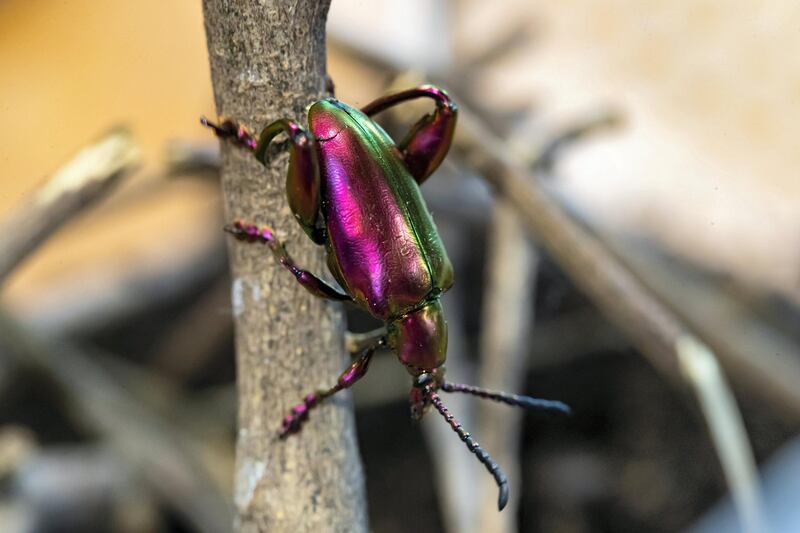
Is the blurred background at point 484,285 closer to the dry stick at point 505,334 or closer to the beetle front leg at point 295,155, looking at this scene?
the dry stick at point 505,334

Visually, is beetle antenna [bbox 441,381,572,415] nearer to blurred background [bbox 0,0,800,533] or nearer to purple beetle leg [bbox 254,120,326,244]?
purple beetle leg [bbox 254,120,326,244]

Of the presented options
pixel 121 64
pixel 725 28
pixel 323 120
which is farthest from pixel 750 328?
pixel 121 64

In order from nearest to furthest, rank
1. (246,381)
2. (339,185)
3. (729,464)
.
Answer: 1. (339,185)
2. (246,381)
3. (729,464)

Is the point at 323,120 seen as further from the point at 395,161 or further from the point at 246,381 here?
the point at 246,381

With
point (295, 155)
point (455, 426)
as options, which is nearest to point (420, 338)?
point (455, 426)

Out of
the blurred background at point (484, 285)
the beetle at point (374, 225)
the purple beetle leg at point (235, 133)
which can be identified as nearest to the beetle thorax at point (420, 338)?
the beetle at point (374, 225)

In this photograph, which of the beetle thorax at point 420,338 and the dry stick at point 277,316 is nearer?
the dry stick at point 277,316
